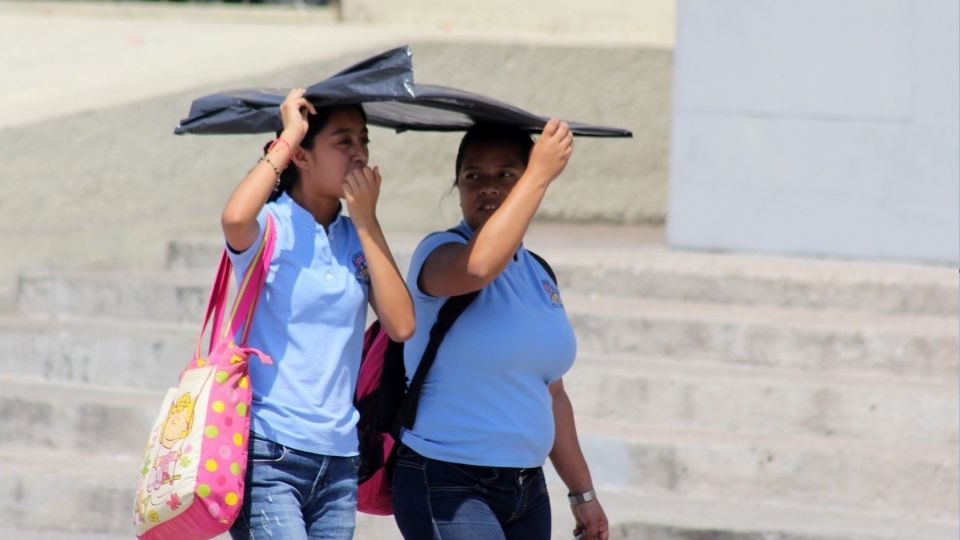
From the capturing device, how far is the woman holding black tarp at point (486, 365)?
3.51 metres

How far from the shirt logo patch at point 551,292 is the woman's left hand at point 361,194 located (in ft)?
1.67

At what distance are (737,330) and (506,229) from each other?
3.14 m

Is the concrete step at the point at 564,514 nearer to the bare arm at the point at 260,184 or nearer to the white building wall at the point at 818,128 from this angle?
the white building wall at the point at 818,128

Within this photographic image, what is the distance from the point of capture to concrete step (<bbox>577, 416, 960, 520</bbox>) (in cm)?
554

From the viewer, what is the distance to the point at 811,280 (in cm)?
679

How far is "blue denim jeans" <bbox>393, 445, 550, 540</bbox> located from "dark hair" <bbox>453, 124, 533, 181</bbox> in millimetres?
699

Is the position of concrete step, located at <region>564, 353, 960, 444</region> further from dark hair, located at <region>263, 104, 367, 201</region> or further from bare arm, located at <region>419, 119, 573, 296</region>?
dark hair, located at <region>263, 104, 367, 201</region>

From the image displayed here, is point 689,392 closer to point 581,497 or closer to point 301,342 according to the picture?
point 581,497

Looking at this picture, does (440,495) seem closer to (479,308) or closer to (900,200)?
(479,308)

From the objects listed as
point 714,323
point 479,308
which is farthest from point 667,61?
point 479,308

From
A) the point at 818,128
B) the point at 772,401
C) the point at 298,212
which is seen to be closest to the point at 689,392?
the point at 772,401

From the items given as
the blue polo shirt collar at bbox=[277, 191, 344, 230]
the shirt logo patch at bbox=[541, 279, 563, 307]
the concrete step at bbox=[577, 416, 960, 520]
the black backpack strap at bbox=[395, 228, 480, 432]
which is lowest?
the concrete step at bbox=[577, 416, 960, 520]

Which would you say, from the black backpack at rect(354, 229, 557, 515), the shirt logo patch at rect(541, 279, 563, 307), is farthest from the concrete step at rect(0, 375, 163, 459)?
the shirt logo patch at rect(541, 279, 563, 307)

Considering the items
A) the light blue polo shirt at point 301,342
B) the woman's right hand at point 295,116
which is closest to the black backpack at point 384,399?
the light blue polo shirt at point 301,342
